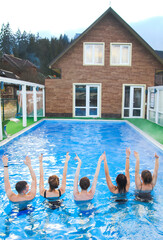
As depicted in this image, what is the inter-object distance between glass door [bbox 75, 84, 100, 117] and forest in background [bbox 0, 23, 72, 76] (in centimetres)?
4868

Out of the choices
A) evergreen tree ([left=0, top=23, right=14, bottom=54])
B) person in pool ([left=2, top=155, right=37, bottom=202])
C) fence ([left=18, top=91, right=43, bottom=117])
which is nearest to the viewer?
person in pool ([left=2, top=155, right=37, bottom=202])

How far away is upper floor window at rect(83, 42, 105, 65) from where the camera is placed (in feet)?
53.8

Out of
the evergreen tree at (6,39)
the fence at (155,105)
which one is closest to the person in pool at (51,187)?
the fence at (155,105)

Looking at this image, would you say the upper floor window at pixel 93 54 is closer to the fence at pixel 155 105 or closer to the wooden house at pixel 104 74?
the wooden house at pixel 104 74

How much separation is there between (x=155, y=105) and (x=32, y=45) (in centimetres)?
6660

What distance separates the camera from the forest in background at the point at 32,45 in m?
65.9

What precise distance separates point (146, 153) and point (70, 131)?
4.88 meters

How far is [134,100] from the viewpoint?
16.8 meters

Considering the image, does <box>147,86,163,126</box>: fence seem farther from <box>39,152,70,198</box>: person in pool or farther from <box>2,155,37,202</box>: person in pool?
<box>2,155,37,202</box>: person in pool

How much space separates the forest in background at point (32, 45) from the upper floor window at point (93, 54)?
159 feet

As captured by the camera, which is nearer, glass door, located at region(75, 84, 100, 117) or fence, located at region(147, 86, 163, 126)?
fence, located at region(147, 86, 163, 126)

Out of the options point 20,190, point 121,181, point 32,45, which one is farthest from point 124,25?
point 32,45

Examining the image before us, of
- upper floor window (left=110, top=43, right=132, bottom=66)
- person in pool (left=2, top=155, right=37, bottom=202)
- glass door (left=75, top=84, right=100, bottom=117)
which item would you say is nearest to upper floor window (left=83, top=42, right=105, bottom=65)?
upper floor window (left=110, top=43, right=132, bottom=66)

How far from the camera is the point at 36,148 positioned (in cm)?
832
